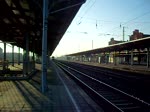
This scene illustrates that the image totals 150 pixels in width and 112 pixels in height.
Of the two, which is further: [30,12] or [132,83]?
[132,83]

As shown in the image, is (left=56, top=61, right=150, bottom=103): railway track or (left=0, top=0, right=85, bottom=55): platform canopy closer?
(left=0, top=0, right=85, bottom=55): platform canopy

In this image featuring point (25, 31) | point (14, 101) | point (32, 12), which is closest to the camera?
point (14, 101)

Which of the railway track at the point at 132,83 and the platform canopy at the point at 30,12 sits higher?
the platform canopy at the point at 30,12

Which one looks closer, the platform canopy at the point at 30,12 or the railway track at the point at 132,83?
the platform canopy at the point at 30,12

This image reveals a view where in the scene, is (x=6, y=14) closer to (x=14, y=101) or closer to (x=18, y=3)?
(x=18, y=3)

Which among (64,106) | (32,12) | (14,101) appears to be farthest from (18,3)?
(64,106)

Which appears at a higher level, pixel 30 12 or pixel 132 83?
pixel 30 12

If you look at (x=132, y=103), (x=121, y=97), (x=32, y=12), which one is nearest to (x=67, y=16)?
(x=32, y=12)

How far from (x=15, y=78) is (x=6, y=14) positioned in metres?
4.98

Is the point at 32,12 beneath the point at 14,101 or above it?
above

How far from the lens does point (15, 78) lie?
66.4 ft

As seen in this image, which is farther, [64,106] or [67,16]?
[67,16]

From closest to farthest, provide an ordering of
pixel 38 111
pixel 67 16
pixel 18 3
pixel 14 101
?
pixel 38 111, pixel 14 101, pixel 18 3, pixel 67 16

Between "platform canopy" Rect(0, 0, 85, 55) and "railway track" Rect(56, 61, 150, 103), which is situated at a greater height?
"platform canopy" Rect(0, 0, 85, 55)
